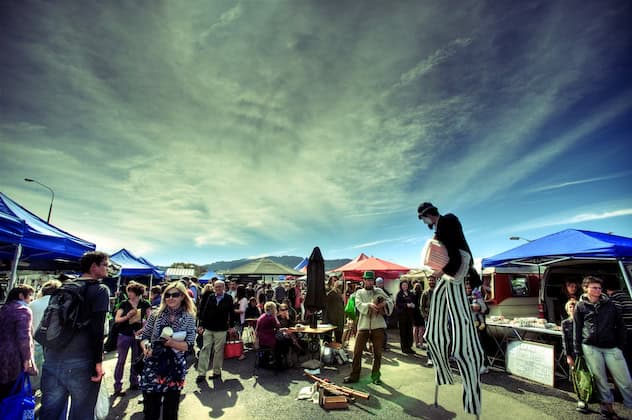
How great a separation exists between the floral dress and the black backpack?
27.7 inches

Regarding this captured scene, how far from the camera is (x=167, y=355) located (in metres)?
3.02

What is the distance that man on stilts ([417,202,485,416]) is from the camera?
8.71ft

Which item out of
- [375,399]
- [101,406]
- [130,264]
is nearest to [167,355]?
[101,406]

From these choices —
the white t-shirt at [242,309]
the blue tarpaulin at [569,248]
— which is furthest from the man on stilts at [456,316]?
the white t-shirt at [242,309]

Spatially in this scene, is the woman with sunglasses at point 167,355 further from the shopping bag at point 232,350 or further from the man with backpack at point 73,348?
the shopping bag at point 232,350

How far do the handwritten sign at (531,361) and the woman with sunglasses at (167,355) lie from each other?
22.5 ft

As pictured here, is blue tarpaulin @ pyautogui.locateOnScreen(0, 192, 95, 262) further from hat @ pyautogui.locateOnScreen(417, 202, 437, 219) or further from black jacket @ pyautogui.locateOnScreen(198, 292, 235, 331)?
hat @ pyautogui.locateOnScreen(417, 202, 437, 219)

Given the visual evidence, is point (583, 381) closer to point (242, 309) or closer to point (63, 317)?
point (63, 317)

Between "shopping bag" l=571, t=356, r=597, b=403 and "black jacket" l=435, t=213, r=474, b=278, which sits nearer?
"black jacket" l=435, t=213, r=474, b=278

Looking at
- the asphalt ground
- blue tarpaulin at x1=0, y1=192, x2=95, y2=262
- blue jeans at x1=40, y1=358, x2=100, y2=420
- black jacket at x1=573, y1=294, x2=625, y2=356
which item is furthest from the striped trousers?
blue tarpaulin at x1=0, y1=192, x2=95, y2=262

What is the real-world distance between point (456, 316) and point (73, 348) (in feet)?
12.3

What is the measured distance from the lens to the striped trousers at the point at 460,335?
270cm

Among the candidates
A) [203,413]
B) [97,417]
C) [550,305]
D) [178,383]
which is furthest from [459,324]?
[550,305]

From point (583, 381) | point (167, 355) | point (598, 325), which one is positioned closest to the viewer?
point (167, 355)
